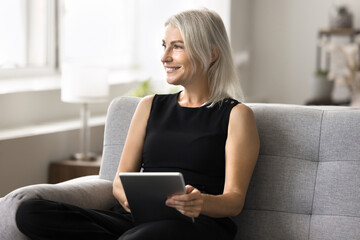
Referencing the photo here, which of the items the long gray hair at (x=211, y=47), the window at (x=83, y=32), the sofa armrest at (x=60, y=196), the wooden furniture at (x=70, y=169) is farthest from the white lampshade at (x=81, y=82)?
the long gray hair at (x=211, y=47)

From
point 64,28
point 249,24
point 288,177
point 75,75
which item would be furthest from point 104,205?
point 249,24

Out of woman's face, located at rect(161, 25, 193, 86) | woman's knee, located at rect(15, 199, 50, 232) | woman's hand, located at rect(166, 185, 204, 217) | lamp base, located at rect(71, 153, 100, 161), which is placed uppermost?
woman's face, located at rect(161, 25, 193, 86)

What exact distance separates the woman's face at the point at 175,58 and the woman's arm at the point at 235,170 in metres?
0.22

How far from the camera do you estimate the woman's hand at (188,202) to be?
6.25 ft

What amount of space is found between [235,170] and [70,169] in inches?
66.6

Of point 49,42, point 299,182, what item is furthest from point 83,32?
point 299,182

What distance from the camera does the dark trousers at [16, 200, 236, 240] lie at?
1.96 metres

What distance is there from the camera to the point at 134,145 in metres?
2.40

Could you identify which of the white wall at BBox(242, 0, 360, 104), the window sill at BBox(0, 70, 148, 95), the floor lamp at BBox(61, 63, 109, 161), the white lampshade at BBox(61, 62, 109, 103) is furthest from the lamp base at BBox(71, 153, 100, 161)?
the white wall at BBox(242, 0, 360, 104)

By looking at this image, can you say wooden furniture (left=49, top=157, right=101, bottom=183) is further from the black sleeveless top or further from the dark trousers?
the dark trousers

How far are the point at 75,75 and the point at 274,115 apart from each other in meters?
1.54

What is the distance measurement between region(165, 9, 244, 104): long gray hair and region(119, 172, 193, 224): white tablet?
0.53 meters

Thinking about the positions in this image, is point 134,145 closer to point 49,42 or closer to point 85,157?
point 85,157

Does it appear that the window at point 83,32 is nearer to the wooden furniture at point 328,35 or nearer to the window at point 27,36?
the window at point 27,36
